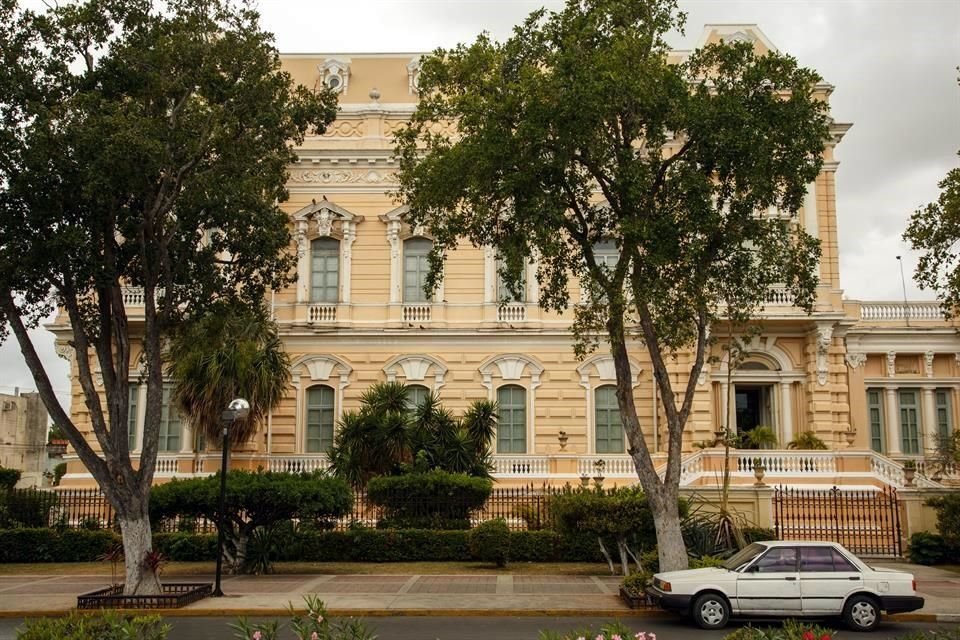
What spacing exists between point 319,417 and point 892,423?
20.1 meters

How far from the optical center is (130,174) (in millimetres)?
15188

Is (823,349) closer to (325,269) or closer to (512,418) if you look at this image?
(512,418)

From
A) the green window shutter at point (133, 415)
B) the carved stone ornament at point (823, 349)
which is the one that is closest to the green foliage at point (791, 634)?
the carved stone ornament at point (823, 349)

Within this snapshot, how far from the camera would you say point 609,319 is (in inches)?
649

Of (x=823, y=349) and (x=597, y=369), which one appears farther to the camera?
(x=597, y=369)

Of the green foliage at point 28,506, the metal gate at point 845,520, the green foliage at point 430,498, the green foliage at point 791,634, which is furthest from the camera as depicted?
the green foliage at point 28,506

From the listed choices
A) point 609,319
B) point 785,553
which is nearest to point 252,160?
point 609,319

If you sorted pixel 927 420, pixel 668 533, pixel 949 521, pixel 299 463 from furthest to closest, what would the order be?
pixel 927 420, pixel 299 463, pixel 949 521, pixel 668 533

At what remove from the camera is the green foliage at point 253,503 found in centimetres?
1891

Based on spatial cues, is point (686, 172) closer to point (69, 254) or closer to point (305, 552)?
point (69, 254)

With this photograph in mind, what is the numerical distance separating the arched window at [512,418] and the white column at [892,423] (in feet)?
43.5

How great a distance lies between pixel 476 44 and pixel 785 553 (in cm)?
978

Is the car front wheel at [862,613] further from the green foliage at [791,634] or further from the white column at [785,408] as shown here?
the white column at [785,408]

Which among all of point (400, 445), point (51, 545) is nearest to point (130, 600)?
point (51, 545)
